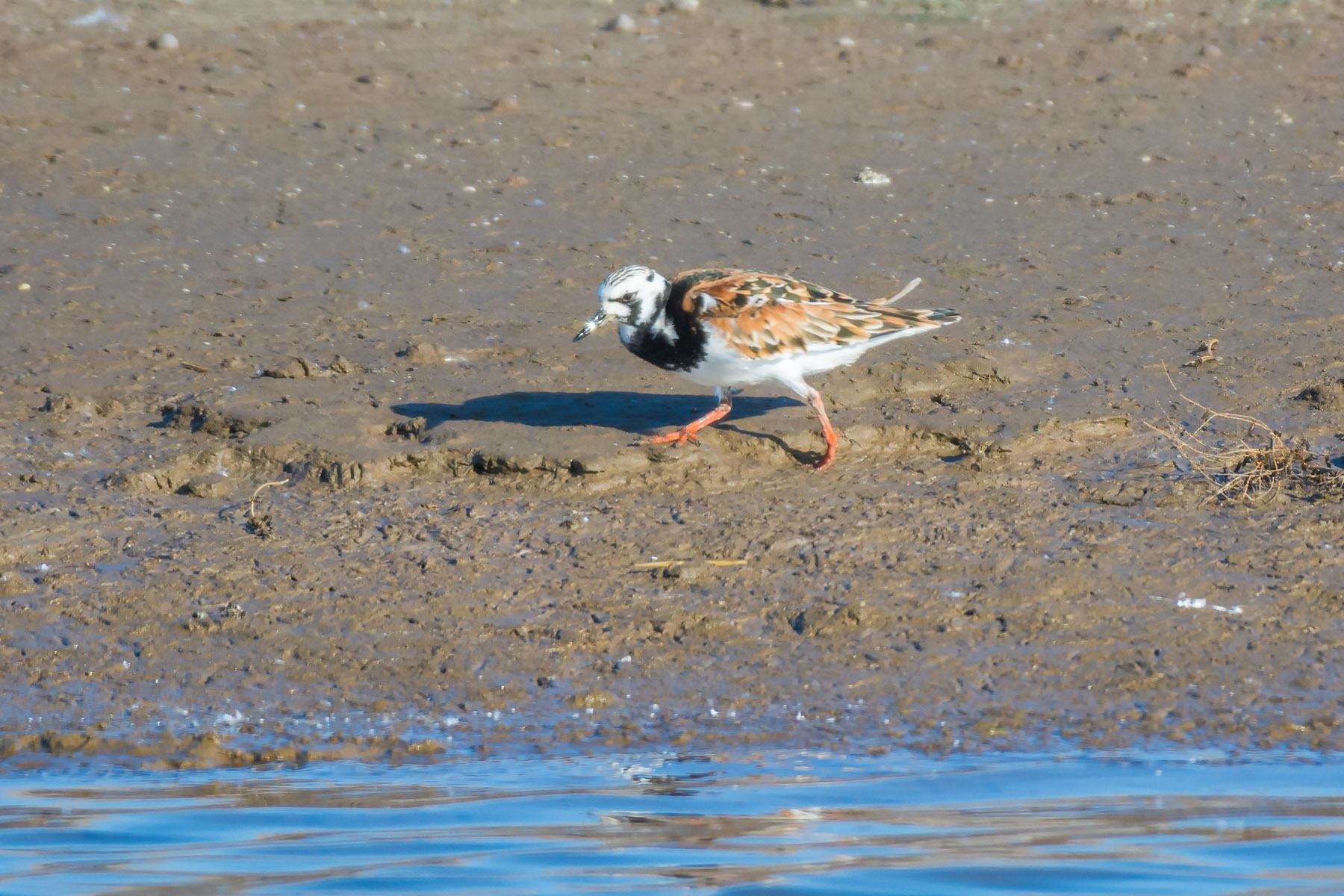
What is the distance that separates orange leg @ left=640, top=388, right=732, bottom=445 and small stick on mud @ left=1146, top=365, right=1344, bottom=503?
1.91 m

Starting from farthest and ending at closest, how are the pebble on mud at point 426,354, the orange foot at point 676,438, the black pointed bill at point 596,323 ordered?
the pebble on mud at point 426,354
the orange foot at point 676,438
the black pointed bill at point 596,323

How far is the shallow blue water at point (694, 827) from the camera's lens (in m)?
4.28

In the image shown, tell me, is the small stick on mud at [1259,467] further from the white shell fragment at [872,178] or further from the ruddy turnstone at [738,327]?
the white shell fragment at [872,178]

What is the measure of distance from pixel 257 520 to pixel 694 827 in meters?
2.96

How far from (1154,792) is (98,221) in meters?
7.89

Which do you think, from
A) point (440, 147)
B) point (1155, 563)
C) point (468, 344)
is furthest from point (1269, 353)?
point (440, 147)

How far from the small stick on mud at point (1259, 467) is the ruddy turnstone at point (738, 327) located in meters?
1.41

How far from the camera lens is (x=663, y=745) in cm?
543

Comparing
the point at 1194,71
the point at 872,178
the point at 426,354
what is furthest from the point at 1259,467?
the point at 1194,71

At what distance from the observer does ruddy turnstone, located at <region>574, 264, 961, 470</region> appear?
23.4 feet

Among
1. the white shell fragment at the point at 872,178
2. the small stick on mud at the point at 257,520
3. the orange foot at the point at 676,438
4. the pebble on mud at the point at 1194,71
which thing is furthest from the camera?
the pebble on mud at the point at 1194,71

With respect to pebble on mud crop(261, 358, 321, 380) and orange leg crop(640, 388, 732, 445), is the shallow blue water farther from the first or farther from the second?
pebble on mud crop(261, 358, 321, 380)

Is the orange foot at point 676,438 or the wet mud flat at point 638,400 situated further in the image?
the orange foot at point 676,438

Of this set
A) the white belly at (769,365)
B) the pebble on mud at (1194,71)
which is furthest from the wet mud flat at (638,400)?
the white belly at (769,365)
